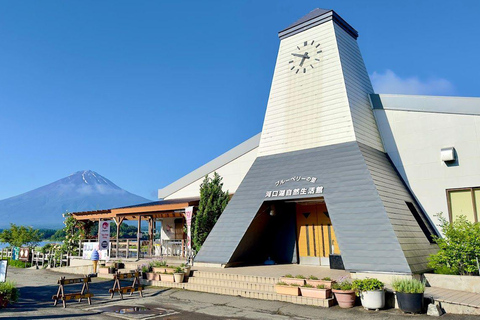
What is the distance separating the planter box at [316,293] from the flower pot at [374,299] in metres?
0.92

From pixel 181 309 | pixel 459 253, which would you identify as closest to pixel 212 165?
pixel 181 309

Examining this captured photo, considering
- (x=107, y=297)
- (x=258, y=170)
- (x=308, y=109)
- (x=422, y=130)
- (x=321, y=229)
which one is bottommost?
(x=107, y=297)

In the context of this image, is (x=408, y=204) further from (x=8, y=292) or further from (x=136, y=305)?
(x=8, y=292)

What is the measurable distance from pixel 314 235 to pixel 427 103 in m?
6.44

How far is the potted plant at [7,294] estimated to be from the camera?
8.95 meters

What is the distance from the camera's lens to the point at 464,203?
11.8m

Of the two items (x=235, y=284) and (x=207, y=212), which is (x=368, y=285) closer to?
(x=235, y=284)

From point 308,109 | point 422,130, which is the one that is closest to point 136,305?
point 308,109

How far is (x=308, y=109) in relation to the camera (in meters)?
13.7

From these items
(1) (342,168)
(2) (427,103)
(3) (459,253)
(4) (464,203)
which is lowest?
(3) (459,253)

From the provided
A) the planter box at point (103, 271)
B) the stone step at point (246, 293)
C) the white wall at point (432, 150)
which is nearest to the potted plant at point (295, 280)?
the stone step at point (246, 293)

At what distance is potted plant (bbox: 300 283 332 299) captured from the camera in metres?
8.60

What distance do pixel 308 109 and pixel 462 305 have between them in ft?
27.4

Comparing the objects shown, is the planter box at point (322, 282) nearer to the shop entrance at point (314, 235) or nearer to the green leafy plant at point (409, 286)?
the green leafy plant at point (409, 286)
